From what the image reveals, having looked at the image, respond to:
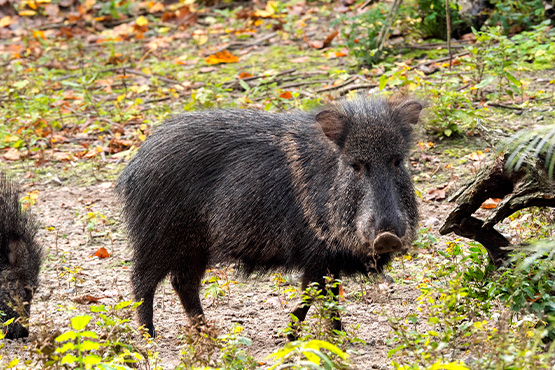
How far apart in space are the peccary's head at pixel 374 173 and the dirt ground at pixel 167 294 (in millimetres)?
347

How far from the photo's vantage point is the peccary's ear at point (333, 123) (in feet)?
13.9

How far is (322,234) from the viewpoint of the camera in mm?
4254

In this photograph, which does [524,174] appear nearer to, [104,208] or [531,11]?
[104,208]

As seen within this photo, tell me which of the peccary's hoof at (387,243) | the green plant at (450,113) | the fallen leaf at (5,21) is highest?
the peccary's hoof at (387,243)

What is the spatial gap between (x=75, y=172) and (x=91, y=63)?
325 centimetres

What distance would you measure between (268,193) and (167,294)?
1.42m

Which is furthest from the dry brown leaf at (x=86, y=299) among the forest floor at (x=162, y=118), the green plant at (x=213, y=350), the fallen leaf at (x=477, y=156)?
the fallen leaf at (x=477, y=156)

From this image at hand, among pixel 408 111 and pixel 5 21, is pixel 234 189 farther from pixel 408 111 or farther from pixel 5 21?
pixel 5 21

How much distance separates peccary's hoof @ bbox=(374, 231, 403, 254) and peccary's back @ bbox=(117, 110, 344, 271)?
49 cm

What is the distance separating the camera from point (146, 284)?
472 cm

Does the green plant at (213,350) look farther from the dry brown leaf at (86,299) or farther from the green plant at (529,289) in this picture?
the dry brown leaf at (86,299)

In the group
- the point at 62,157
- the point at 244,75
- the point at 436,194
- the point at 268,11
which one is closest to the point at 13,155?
the point at 62,157

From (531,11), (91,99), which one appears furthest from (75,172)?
(531,11)

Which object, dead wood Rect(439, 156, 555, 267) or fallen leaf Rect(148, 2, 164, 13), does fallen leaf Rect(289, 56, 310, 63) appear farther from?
dead wood Rect(439, 156, 555, 267)
